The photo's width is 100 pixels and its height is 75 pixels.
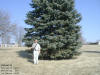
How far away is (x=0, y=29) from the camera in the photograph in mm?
27625

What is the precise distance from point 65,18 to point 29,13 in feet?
10.7

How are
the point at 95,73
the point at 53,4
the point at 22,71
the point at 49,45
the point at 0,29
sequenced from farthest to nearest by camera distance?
the point at 0,29 → the point at 53,4 → the point at 49,45 → the point at 22,71 → the point at 95,73

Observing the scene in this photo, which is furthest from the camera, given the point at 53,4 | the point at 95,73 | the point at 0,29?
the point at 0,29

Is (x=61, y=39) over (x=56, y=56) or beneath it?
over

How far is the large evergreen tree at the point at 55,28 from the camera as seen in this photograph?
14328 millimetres

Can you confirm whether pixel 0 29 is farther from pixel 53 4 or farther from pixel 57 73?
pixel 57 73

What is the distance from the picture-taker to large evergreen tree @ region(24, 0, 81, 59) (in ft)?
47.0

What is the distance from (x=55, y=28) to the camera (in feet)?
49.3

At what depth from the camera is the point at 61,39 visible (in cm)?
1415

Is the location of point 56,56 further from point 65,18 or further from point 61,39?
point 65,18

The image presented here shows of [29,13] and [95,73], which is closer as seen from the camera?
→ [95,73]

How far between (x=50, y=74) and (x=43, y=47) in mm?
4240

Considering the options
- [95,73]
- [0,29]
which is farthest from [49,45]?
[0,29]

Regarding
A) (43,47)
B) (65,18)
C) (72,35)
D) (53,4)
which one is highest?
(53,4)
